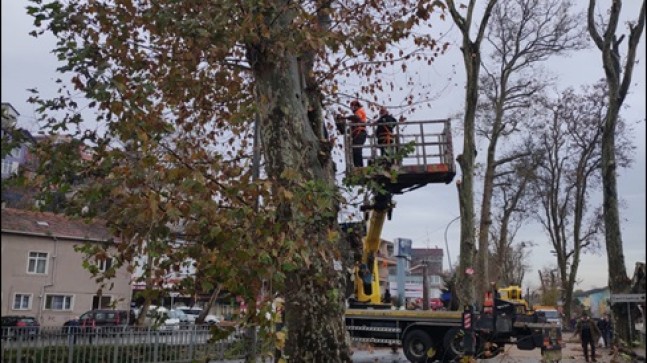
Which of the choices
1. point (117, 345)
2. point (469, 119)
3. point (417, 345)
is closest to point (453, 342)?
point (417, 345)

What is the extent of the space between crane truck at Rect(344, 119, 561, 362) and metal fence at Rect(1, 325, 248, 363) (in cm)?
527

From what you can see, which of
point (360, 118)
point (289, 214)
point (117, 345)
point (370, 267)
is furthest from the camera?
point (370, 267)

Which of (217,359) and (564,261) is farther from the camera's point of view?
(564,261)

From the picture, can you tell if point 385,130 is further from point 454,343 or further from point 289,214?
point 454,343

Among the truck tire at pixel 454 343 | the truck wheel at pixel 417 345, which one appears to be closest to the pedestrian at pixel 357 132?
the truck tire at pixel 454 343

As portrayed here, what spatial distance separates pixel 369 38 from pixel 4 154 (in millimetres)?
5977

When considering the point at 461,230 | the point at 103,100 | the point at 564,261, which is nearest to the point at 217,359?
the point at 103,100

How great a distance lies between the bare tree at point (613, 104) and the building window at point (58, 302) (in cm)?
3678

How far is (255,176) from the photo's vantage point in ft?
24.8

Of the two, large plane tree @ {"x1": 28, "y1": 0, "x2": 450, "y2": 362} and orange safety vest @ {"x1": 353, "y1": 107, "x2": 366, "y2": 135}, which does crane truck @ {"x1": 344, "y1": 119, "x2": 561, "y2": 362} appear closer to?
orange safety vest @ {"x1": 353, "y1": 107, "x2": 366, "y2": 135}

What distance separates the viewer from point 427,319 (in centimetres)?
1828

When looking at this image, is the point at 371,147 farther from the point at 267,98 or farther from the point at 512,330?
the point at 512,330

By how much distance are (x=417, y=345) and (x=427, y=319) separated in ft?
2.75

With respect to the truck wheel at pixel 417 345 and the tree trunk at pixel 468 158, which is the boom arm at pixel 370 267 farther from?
the tree trunk at pixel 468 158
